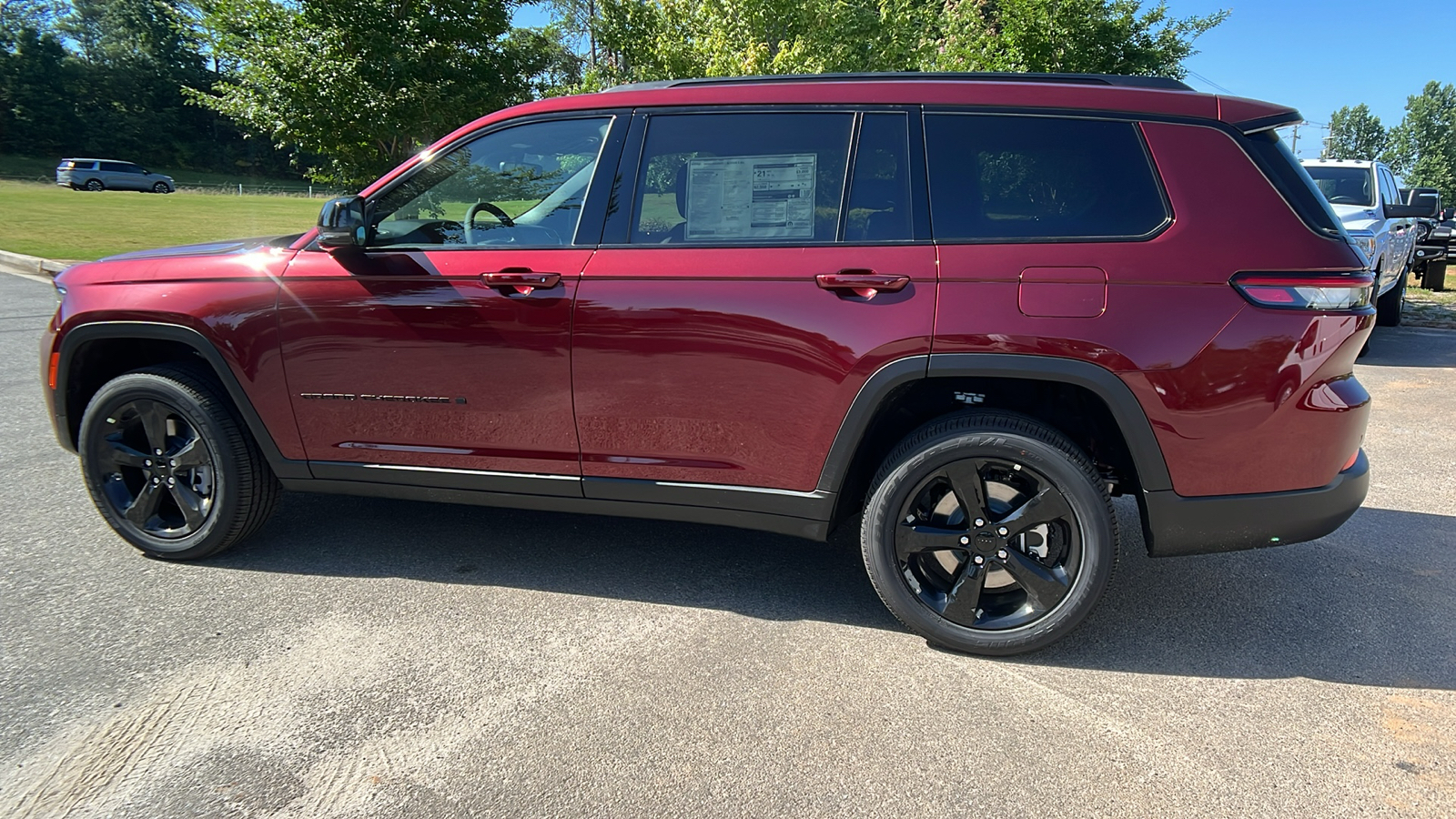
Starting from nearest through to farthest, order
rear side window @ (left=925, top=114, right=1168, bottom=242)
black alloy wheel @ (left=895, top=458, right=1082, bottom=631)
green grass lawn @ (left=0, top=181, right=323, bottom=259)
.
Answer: rear side window @ (left=925, top=114, right=1168, bottom=242), black alloy wheel @ (left=895, top=458, right=1082, bottom=631), green grass lawn @ (left=0, top=181, right=323, bottom=259)

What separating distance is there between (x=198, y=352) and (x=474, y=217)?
4.02 feet

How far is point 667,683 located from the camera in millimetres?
2750

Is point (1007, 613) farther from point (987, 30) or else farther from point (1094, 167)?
point (987, 30)

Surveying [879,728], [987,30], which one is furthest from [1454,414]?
[987,30]

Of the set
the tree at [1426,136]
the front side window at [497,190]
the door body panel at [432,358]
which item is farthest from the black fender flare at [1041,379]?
the tree at [1426,136]

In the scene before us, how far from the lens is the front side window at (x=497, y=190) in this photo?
321cm

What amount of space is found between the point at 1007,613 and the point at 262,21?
14034mm

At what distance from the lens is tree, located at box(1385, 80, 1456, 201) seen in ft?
266

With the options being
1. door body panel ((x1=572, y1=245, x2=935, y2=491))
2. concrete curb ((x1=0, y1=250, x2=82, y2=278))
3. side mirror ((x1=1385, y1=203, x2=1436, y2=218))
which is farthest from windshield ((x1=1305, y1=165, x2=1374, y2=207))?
concrete curb ((x1=0, y1=250, x2=82, y2=278))

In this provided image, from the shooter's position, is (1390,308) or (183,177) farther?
(183,177)

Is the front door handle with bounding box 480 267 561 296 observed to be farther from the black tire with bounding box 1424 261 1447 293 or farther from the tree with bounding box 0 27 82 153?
the tree with bounding box 0 27 82 153

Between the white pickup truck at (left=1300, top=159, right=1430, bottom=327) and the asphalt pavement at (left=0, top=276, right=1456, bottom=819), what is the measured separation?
5685 millimetres

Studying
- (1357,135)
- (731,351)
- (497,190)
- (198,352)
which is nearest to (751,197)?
(731,351)

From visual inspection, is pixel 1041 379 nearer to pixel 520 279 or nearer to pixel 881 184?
pixel 881 184
